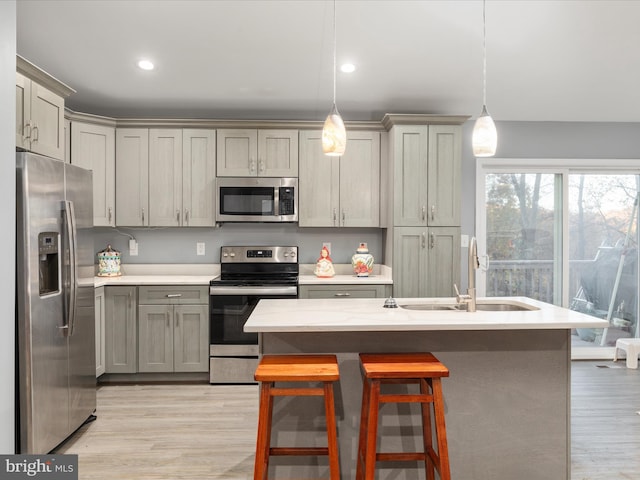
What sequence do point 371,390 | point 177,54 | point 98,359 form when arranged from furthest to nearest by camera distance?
point 98,359
point 177,54
point 371,390

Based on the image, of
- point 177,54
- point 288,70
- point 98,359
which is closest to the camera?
point 177,54

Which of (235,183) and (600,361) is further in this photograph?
(600,361)

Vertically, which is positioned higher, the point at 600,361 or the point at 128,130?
the point at 128,130

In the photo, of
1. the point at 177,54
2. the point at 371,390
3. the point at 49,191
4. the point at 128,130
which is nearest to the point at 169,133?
the point at 128,130

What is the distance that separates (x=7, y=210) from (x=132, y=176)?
2100 mm

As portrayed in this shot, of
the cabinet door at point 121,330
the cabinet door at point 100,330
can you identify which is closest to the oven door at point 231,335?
the cabinet door at point 121,330

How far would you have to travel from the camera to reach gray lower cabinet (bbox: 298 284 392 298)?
414 centimetres

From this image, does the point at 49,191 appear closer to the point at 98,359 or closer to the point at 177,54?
the point at 177,54

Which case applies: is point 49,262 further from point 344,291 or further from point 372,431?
point 344,291

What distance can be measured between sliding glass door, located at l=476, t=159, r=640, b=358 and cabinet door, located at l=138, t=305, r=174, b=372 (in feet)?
9.66

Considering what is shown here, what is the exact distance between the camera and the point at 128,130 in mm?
4352

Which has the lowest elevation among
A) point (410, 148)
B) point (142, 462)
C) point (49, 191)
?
point (142, 462)

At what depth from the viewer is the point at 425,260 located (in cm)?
419

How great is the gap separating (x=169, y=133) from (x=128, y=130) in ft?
1.17
